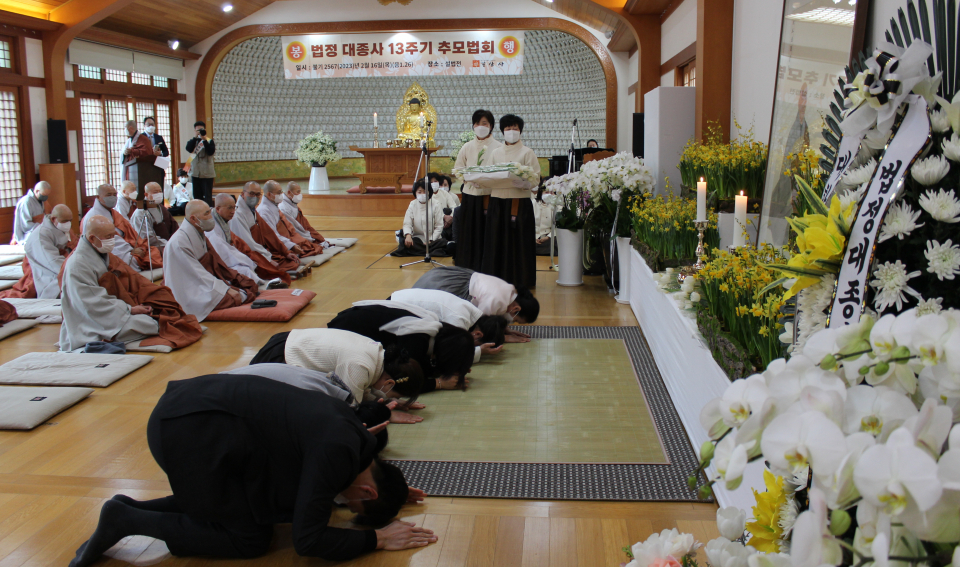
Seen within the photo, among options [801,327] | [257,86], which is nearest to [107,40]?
[257,86]

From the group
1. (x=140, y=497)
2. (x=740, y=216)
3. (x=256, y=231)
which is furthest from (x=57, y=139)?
(x=740, y=216)

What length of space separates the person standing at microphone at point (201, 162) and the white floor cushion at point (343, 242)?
3.16m

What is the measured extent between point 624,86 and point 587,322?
814cm

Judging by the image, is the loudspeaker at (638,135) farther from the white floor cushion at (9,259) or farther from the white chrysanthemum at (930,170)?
the white chrysanthemum at (930,170)

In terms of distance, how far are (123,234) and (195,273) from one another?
223 centimetres

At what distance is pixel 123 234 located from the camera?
23.8 ft

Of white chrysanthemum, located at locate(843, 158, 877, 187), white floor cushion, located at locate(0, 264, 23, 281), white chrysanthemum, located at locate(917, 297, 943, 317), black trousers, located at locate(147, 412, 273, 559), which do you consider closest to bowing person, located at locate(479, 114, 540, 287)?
black trousers, located at locate(147, 412, 273, 559)

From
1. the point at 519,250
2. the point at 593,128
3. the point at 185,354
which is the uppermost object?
the point at 593,128

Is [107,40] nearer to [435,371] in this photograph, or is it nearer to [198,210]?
[198,210]

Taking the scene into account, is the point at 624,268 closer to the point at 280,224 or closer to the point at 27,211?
the point at 280,224

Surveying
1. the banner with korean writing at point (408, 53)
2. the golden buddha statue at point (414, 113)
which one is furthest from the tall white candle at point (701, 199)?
the golden buddha statue at point (414, 113)

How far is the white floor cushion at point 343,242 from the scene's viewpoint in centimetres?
903

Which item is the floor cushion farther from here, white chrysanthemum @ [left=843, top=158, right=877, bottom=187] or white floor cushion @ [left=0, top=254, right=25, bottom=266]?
white chrysanthemum @ [left=843, top=158, right=877, bottom=187]

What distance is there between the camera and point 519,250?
6.14 meters
